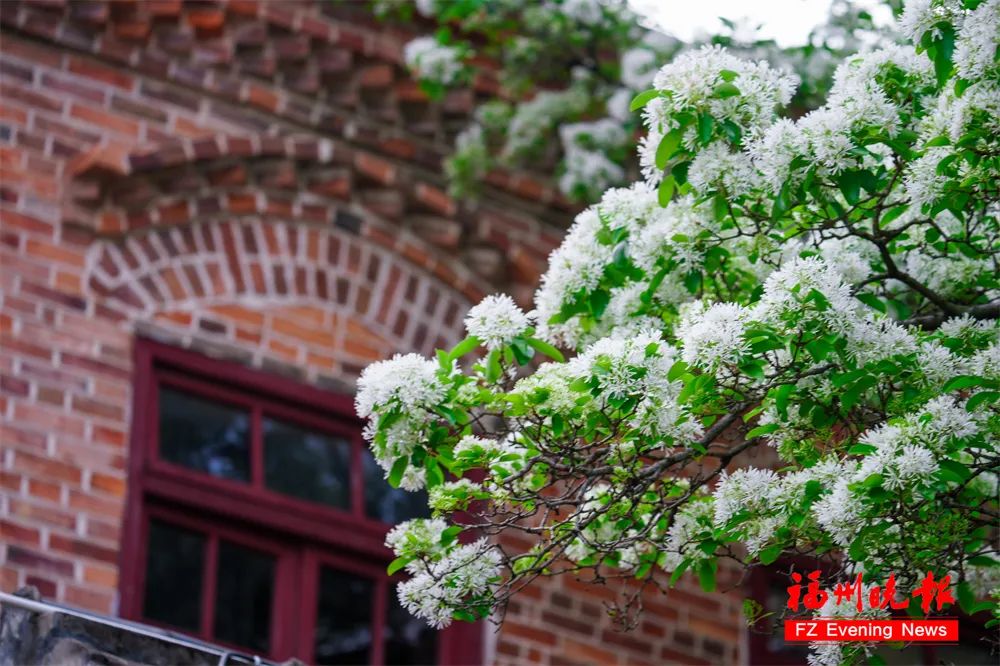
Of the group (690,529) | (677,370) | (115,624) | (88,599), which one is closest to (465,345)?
(677,370)

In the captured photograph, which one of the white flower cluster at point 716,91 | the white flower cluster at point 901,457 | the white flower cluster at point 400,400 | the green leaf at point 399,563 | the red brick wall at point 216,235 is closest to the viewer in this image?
the white flower cluster at point 901,457

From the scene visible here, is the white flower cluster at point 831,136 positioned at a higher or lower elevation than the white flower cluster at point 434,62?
lower

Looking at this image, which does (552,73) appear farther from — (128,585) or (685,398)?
(685,398)

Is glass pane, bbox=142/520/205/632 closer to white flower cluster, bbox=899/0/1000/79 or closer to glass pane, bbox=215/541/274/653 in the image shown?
glass pane, bbox=215/541/274/653

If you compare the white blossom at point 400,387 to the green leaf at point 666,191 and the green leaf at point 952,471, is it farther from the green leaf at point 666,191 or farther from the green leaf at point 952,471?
the green leaf at point 952,471

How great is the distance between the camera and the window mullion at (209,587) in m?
8.62

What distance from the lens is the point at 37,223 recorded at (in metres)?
8.91

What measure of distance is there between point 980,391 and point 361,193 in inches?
184

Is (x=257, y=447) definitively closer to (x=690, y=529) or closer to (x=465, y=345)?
(x=465, y=345)

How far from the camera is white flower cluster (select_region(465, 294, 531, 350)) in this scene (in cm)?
640

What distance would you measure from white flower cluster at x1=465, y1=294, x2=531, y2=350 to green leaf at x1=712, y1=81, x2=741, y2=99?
1.00 meters

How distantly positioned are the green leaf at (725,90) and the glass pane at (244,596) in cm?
385

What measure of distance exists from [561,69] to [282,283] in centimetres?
218

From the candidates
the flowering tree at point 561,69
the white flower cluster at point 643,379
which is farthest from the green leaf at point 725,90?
the flowering tree at point 561,69
